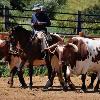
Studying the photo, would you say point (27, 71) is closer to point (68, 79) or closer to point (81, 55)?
point (68, 79)

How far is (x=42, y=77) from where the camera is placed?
18906mm

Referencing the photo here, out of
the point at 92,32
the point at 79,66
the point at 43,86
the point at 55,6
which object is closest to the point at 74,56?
the point at 79,66

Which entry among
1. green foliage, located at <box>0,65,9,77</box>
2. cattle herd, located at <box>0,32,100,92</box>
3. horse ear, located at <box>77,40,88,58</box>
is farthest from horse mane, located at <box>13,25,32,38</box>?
green foliage, located at <box>0,65,9,77</box>

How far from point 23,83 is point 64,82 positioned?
1.31 meters

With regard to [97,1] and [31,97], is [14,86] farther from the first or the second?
[97,1]

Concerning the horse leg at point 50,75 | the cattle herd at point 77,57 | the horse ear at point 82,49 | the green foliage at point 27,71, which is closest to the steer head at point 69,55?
the cattle herd at point 77,57

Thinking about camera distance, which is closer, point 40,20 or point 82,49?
point 82,49

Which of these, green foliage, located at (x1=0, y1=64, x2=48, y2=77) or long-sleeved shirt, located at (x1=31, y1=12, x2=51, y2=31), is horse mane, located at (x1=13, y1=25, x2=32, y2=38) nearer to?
long-sleeved shirt, located at (x1=31, y1=12, x2=51, y2=31)

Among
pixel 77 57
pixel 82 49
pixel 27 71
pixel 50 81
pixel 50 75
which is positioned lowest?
pixel 27 71

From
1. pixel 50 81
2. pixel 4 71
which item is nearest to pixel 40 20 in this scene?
pixel 50 81

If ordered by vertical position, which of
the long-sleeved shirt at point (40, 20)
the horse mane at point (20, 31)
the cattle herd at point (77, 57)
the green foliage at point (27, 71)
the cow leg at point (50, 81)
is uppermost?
the long-sleeved shirt at point (40, 20)

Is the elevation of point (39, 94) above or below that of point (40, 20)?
below

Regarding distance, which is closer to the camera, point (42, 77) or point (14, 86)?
point (14, 86)

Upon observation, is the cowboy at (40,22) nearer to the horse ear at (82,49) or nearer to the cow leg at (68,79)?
the cow leg at (68,79)
